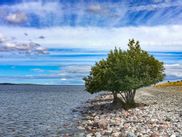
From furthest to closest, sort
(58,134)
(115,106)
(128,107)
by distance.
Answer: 1. (115,106)
2. (128,107)
3. (58,134)

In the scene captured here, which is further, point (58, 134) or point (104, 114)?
point (104, 114)

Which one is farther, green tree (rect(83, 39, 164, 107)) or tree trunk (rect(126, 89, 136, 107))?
tree trunk (rect(126, 89, 136, 107))

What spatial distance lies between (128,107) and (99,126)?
53.2 feet

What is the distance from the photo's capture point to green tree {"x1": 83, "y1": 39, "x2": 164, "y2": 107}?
4921 cm

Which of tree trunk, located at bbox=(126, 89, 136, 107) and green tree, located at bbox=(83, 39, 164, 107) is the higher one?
green tree, located at bbox=(83, 39, 164, 107)

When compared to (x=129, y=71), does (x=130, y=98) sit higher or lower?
lower

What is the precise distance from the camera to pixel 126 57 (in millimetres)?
49531

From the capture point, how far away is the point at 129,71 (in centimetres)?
4919

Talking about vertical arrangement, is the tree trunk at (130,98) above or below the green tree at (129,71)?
below

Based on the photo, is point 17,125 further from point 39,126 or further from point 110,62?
point 110,62

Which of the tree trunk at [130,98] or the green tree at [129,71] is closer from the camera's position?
the green tree at [129,71]

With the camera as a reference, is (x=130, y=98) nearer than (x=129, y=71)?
No

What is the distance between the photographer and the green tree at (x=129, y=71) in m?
49.2

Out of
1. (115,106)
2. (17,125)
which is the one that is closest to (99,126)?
(17,125)
